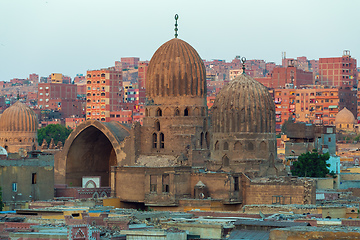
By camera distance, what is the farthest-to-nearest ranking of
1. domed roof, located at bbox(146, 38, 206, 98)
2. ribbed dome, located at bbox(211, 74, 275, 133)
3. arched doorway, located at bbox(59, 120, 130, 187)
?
arched doorway, located at bbox(59, 120, 130, 187) → domed roof, located at bbox(146, 38, 206, 98) → ribbed dome, located at bbox(211, 74, 275, 133)

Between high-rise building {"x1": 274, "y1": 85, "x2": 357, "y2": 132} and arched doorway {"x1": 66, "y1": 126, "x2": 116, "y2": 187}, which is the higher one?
high-rise building {"x1": 274, "y1": 85, "x2": 357, "y2": 132}

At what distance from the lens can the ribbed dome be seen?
66.5m

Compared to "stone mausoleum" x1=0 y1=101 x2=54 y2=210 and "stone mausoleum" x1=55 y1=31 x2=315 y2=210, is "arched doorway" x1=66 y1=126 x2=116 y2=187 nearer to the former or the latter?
"stone mausoleum" x1=55 y1=31 x2=315 y2=210

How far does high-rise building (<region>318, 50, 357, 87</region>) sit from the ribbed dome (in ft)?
414

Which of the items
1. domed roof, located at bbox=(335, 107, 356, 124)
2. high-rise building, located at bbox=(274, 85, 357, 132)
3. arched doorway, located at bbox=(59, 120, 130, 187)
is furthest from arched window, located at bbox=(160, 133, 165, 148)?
high-rise building, located at bbox=(274, 85, 357, 132)

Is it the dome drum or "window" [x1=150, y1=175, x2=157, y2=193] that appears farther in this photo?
the dome drum

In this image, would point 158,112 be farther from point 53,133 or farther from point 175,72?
point 53,133

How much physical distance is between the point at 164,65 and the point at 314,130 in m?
20.6

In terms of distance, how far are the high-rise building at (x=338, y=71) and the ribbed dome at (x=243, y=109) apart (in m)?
126

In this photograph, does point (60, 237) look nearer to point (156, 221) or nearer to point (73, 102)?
point (156, 221)

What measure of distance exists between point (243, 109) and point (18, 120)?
128 feet

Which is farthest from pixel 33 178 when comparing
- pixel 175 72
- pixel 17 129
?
pixel 17 129

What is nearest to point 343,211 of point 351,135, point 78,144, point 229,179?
point 229,179

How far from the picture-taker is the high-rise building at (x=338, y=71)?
192m
